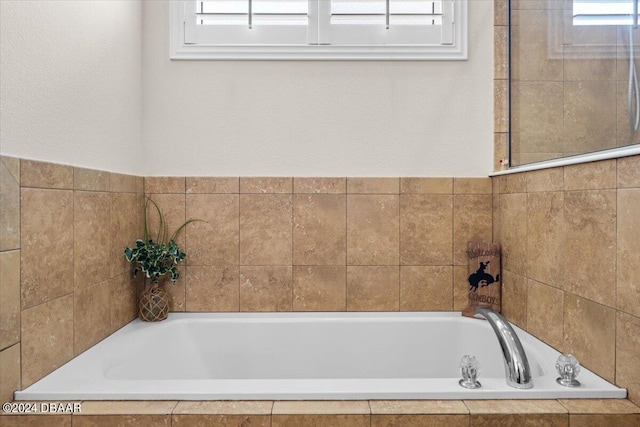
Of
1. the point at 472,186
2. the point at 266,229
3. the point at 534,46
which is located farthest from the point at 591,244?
the point at 266,229

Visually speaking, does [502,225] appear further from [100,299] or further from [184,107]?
[100,299]

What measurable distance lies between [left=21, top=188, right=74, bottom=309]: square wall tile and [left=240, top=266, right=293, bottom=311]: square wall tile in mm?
806

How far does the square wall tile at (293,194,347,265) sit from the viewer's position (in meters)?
2.07

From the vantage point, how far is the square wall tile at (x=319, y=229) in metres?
2.07

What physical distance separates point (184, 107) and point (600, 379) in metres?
1.99

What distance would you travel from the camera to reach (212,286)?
208cm

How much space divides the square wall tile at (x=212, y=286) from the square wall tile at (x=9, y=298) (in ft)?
3.02

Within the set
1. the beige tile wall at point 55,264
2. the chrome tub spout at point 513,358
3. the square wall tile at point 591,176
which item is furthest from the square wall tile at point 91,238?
the square wall tile at point 591,176

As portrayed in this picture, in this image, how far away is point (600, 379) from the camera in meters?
1.25

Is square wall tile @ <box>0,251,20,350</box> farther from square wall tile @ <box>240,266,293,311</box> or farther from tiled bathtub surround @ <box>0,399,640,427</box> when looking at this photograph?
Answer: square wall tile @ <box>240,266,293,311</box>

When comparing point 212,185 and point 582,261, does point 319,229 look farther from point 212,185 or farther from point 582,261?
point 582,261

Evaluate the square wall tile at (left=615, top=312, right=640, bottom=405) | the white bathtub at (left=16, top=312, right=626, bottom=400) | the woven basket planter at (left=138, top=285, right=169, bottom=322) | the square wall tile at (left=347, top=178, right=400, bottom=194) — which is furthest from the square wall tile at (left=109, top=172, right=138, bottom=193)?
the square wall tile at (left=615, top=312, right=640, bottom=405)

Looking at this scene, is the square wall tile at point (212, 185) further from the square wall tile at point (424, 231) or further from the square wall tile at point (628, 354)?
the square wall tile at point (628, 354)

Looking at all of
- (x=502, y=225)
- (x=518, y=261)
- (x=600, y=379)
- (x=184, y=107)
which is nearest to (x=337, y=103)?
(x=184, y=107)
